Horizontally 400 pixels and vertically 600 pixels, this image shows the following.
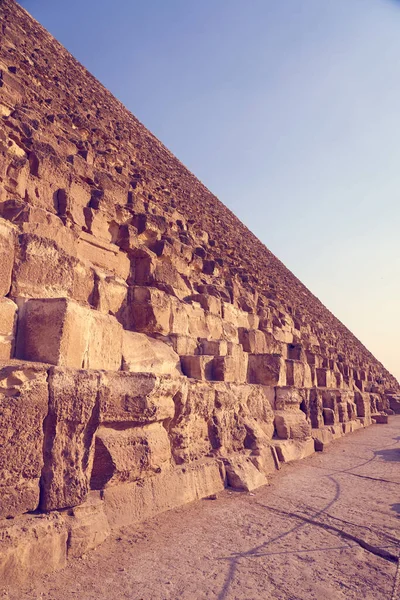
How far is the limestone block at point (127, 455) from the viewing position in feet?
9.02

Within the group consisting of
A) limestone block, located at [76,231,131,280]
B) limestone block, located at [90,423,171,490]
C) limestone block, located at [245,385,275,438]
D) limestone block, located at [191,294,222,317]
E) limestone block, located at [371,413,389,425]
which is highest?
limestone block, located at [76,231,131,280]

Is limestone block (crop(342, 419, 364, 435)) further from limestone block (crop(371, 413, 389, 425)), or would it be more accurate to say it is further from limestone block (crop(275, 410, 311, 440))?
limestone block (crop(275, 410, 311, 440))

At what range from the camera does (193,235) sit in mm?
8750

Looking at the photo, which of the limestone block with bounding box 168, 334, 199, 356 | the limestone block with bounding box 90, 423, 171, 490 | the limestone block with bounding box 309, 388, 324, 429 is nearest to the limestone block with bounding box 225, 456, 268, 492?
the limestone block with bounding box 90, 423, 171, 490

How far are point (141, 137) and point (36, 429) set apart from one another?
35.9 ft

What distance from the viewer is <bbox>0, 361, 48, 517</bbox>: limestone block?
218 centimetres

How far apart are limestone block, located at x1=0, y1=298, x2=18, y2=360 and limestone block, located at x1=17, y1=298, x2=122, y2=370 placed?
0.05 m

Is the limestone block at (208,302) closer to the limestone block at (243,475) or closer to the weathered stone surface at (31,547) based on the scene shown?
the limestone block at (243,475)

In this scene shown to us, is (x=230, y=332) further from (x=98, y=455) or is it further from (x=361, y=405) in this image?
A: (x=361, y=405)

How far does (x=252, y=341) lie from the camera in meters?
6.83

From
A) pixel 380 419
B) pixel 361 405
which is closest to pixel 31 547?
pixel 361 405

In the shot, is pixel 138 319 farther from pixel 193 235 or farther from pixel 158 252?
pixel 193 235

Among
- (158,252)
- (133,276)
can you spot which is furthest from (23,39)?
(133,276)

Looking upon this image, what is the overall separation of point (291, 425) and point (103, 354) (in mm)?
3599
